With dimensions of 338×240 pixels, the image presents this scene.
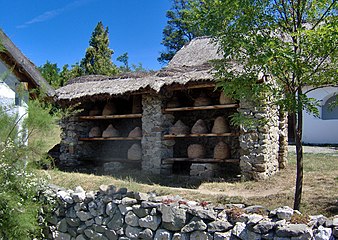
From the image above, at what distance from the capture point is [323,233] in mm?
4215

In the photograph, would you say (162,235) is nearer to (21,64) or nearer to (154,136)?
(154,136)

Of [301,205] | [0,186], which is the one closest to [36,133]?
[0,186]

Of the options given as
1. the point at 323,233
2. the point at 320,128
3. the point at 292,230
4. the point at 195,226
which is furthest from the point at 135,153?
the point at 320,128

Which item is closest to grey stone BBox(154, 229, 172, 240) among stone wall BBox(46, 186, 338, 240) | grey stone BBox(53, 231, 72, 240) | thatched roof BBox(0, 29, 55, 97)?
stone wall BBox(46, 186, 338, 240)

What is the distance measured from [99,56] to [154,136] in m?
15.0

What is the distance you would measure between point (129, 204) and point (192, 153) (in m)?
4.99

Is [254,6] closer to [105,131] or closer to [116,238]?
[116,238]

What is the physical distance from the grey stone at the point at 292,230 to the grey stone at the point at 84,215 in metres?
3.23

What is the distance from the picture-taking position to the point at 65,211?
6.63 meters

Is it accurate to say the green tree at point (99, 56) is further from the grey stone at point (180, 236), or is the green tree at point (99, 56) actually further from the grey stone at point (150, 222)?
the grey stone at point (180, 236)

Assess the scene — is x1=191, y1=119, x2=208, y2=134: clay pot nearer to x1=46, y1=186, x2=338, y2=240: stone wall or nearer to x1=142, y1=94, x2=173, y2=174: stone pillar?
x1=142, y1=94, x2=173, y2=174: stone pillar

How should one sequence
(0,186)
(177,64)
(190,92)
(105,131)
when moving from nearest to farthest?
(0,186) < (190,92) < (105,131) < (177,64)

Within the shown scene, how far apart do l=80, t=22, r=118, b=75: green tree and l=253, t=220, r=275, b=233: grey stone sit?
2025 centimetres

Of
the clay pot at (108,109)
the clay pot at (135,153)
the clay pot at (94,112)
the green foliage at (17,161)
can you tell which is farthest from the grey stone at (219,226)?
the clay pot at (94,112)
